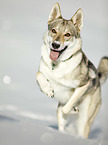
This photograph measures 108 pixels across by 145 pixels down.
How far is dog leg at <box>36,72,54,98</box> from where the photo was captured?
4.49ft

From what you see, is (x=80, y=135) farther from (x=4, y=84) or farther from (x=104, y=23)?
(x=104, y=23)

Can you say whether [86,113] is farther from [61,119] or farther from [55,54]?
[55,54]

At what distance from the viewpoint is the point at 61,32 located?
1.30 metres

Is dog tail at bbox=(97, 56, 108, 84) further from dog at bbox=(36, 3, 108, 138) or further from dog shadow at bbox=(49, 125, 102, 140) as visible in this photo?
dog shadow at bbox=(49, 125, 102, 140)

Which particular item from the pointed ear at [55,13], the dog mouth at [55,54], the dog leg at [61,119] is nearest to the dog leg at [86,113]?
the dog leg at [61,119]

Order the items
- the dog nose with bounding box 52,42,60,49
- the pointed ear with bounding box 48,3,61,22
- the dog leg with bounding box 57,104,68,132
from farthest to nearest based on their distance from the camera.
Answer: the dog leg with bounding box 57,104,68,132 → the pointed ear with bounding box 48,3,61,22 → the dog nose with bounding box 52,42,60,49

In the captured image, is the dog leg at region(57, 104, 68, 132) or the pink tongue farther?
the dog leg at region(57, 104, 68, 132)

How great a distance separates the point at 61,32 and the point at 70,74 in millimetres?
289

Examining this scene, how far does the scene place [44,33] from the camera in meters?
1.47

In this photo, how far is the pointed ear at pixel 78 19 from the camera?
134 cm

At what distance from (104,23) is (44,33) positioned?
457 mm

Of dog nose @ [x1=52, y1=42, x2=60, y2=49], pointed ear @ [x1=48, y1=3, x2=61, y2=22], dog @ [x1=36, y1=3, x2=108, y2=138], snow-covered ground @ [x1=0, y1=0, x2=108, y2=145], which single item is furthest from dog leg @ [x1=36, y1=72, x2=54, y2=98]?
pointed ear @ [x1=48, y1=3, x2=61, y2=22]

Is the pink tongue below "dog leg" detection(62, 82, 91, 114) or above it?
above

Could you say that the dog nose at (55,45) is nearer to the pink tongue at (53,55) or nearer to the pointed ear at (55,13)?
the pink tongue at (53,55)
